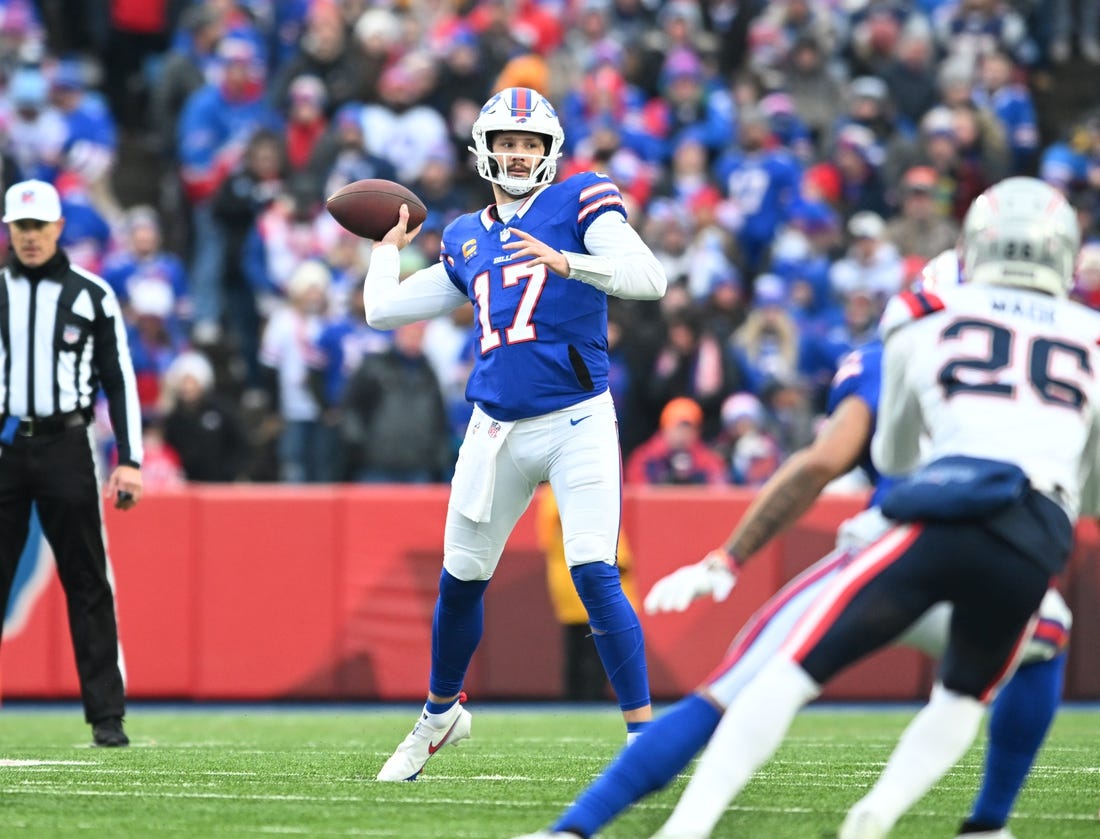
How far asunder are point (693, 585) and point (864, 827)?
0.57m

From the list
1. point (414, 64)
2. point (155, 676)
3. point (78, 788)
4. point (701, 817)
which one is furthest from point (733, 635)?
point (701, 817)

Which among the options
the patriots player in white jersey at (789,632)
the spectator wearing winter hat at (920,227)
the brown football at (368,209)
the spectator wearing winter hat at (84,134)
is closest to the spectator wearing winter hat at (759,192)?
the spectator wearing winter hat at (920,227)

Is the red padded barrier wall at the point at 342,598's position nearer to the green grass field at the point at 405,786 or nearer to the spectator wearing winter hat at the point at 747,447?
the spectator wearing winter hat at the point at 747,447

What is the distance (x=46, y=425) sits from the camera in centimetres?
677

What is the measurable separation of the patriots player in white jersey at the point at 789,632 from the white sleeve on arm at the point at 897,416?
0.07 m

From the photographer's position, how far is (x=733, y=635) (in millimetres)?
10312

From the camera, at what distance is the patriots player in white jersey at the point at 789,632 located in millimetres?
3695

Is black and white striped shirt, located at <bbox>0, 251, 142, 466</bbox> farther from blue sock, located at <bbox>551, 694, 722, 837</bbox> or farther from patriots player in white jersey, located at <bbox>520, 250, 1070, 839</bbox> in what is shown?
blue sock, located at <bbox>551, 694, 722, 837</bbox>

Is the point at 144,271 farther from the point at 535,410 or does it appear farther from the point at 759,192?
the point at 535,410

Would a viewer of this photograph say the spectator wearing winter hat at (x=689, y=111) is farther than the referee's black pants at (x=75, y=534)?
Yes

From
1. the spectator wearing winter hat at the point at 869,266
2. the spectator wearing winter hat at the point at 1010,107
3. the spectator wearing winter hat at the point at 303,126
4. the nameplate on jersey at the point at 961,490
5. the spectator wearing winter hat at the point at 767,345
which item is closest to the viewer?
the nameplate on jersey at the point at 961,490

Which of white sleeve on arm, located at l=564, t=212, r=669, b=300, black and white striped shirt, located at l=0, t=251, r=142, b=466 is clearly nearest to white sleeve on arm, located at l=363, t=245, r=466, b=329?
white sleeve on arm, located at l=564, t=212, r=669, b=300

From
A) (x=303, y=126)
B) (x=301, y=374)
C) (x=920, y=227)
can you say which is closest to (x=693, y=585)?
(x=301, y=374)

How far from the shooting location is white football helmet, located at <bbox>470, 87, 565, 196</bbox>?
18.5 ft
